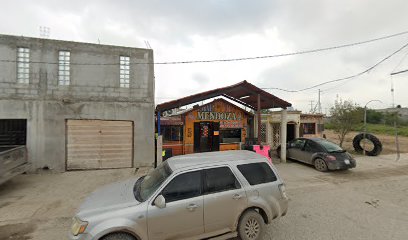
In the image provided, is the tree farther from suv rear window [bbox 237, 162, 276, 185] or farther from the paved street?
suv rear window [bbox 237, 162, 276, 185]

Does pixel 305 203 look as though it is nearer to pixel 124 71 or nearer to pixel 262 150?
pixel 262 150

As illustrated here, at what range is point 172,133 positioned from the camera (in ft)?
42.5

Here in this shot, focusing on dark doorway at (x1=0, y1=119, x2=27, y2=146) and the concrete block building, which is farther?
dark doorway at (x1=0, y1=119, x2=27, y2=146)

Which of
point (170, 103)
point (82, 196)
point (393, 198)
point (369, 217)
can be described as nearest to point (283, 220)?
point (369, 217)

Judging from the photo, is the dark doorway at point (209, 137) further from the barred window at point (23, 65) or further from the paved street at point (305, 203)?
the barred window at point (23, 65)

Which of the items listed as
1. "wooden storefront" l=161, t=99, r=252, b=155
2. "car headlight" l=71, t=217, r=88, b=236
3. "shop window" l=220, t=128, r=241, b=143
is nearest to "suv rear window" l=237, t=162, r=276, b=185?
"car headlight" l=71, t=217, r=88, b=236

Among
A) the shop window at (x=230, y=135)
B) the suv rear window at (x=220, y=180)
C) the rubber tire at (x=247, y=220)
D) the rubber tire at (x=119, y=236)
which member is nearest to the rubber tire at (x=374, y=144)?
the shop window at (x=230, y=135)

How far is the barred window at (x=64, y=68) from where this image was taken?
30.7 feet

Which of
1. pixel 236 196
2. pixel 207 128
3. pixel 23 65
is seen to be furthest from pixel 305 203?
pixel 23 65

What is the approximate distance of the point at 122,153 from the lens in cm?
991

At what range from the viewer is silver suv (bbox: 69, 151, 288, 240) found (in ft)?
10.7

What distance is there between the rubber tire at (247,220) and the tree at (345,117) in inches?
576

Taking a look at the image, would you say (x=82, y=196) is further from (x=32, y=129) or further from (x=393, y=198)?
(x=393, y=198)

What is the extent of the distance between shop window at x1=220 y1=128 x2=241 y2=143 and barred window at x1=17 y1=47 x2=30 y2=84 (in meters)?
10.5
